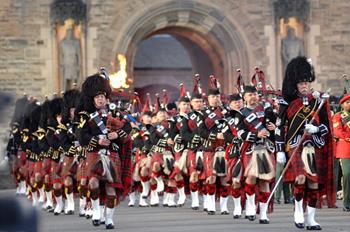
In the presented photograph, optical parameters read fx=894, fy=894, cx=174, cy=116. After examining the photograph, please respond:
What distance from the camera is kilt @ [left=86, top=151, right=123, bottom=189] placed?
10.3 m

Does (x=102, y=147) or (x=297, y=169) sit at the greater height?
(x=102, y=147)

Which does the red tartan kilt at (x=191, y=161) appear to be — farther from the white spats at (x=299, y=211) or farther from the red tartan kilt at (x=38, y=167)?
the white spats at (x=299, y=211)

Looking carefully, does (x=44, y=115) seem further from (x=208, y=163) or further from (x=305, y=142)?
(x=305, y=142)

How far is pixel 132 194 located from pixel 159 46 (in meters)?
35.8

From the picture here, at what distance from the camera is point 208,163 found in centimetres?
1376

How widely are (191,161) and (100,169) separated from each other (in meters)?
4.73

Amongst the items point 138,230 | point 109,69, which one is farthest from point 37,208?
point 109,69

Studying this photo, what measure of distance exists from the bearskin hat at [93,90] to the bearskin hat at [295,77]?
85.3 inches

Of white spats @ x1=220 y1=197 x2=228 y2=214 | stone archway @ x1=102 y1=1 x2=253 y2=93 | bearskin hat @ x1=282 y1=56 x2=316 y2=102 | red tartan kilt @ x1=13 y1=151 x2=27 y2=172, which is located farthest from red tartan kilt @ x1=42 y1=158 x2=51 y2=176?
stone archway @ x1=102 y1=1 x2=253 y2=93

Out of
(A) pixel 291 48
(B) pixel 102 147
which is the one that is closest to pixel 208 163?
(B) pixel 102 147

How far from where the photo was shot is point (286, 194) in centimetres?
1680

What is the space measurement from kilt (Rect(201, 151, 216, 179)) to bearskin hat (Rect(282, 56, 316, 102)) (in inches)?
149

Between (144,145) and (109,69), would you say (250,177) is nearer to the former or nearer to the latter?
(144,145)

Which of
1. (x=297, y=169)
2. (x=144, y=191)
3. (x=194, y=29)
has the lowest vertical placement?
(x=144, y=191)
